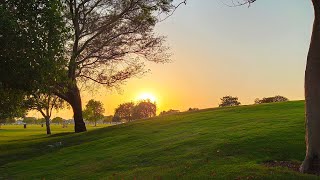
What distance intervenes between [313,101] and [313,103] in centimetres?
6

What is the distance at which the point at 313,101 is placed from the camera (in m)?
13.4

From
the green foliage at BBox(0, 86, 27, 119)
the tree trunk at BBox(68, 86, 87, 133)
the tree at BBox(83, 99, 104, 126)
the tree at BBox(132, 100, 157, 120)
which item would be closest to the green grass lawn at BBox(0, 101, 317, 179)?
the green foliage at BBox(0, 86, 27, 119)

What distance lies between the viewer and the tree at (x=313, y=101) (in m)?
13.3

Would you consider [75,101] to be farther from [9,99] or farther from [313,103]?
[313,103]

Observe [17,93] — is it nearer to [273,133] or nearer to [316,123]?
[273,133]

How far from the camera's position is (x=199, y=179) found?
1416cm

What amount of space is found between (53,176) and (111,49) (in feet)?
85.2

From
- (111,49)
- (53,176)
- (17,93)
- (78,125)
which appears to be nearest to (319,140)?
(53,176)

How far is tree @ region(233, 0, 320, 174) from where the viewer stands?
13266mm

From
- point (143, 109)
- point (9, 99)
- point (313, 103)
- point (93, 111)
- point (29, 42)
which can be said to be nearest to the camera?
point (313, 103)

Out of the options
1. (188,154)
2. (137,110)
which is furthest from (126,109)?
(188,154)

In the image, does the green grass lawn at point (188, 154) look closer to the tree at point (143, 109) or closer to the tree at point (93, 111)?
the tree at point (93, 111)

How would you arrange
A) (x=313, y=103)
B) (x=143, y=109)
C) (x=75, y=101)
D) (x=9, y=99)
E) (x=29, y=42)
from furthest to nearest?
(x=143, y=109) → (x=75, y=101) → (x=9, y=99) → (x=29, y=42) → (x=313, y=103)

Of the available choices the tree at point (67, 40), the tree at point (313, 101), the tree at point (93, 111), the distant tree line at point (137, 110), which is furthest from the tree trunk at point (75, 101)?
the distant tree line at point (137, 110)
